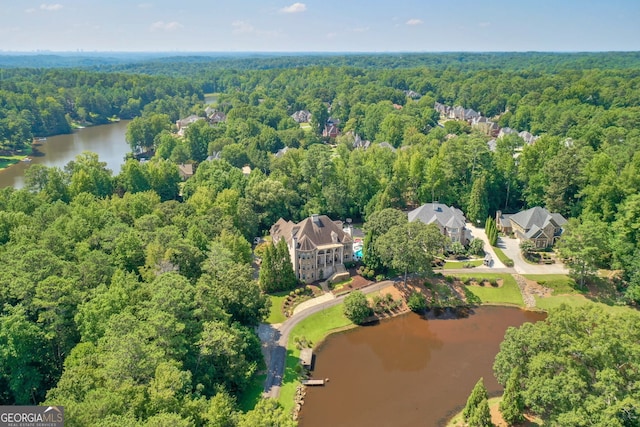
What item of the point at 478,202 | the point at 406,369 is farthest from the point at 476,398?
the point at 478,202

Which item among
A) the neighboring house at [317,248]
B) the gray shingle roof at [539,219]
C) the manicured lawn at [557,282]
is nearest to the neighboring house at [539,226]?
the gray shingle roof at [539,219]

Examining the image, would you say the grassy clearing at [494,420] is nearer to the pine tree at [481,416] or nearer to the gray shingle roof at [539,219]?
the pine tree at [481,416]

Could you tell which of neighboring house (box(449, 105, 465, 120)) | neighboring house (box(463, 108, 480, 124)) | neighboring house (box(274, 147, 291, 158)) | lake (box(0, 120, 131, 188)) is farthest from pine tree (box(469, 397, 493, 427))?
neighboring house (box(449, 105, 465, 120))

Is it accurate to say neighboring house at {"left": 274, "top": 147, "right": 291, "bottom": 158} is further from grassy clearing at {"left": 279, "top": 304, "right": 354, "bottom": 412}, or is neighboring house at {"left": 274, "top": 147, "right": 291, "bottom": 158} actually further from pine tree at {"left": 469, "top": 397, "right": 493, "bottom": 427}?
pine tree at {"left": 469, "top": 397, "right": 493, "bottom": 427}

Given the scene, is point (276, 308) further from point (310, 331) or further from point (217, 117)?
point (217, 117)

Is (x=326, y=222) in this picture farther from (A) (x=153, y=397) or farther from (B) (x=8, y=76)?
(B) (x=8, y=76)

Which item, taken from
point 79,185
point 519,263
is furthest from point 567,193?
point 79,185
